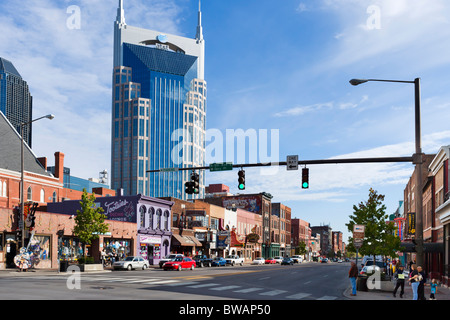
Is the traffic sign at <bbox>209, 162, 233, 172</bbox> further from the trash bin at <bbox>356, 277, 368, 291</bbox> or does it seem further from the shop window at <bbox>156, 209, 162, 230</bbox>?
the shop window at <bbox>156, 209, 162, 230</bbox>

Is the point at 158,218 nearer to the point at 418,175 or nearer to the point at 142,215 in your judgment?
the point at 142,215

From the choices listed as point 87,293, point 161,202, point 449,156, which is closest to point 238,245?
point 161,202

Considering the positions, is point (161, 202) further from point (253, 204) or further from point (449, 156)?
point (253, 204)

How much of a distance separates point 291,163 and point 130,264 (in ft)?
90.1

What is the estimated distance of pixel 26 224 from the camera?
41219 mm

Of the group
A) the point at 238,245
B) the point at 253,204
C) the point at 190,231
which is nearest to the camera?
the point at 190,231

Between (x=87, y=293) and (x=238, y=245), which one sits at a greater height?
(x=87, y=293)

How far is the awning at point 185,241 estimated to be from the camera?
68.9m

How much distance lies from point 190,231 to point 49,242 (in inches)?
1206

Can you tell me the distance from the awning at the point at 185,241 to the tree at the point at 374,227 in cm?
3536

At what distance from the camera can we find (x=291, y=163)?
2291cm

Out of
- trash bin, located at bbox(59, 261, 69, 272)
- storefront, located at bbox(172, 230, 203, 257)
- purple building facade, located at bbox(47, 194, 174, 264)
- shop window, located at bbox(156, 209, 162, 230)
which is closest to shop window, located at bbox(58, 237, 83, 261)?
trash bin, located at bbox(59, 261, 69, 272)

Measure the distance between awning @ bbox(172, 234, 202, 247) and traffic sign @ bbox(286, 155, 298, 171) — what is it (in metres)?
48.2
